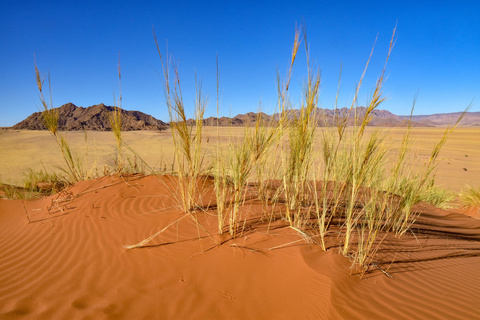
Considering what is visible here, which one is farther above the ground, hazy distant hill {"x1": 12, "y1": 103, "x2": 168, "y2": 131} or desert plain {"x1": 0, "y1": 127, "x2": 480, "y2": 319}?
hazy distant hill {"x1": 12, "y1": 103, "x2": 168, "y2": 131}

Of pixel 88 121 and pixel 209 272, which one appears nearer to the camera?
pixel 209 272

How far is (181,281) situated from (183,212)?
101 centimetres

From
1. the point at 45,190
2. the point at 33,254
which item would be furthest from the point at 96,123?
the point at 33,254

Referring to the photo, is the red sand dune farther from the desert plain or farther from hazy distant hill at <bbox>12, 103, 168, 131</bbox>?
hazy distant hill at <bbox>12, 103, 168, 131</bbox>

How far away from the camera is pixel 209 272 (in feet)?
6.17

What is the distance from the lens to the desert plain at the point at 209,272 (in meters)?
1.56

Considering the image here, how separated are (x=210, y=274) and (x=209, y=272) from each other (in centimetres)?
2

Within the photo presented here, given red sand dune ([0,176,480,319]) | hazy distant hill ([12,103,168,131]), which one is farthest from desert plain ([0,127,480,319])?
hazy distant hill ([12,103,168,131])

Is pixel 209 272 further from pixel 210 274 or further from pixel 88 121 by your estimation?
pixel 88 121

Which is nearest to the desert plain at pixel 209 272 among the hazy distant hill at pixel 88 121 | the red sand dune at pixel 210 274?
the red sand dune at pixel 210 274

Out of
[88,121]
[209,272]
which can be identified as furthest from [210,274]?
[88,121]

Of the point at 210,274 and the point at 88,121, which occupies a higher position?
the point at 88,121

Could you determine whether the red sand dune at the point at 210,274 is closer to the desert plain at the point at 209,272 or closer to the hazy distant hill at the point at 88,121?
the desert plain at the point at 209,272

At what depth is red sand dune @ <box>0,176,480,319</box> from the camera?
1.55m
